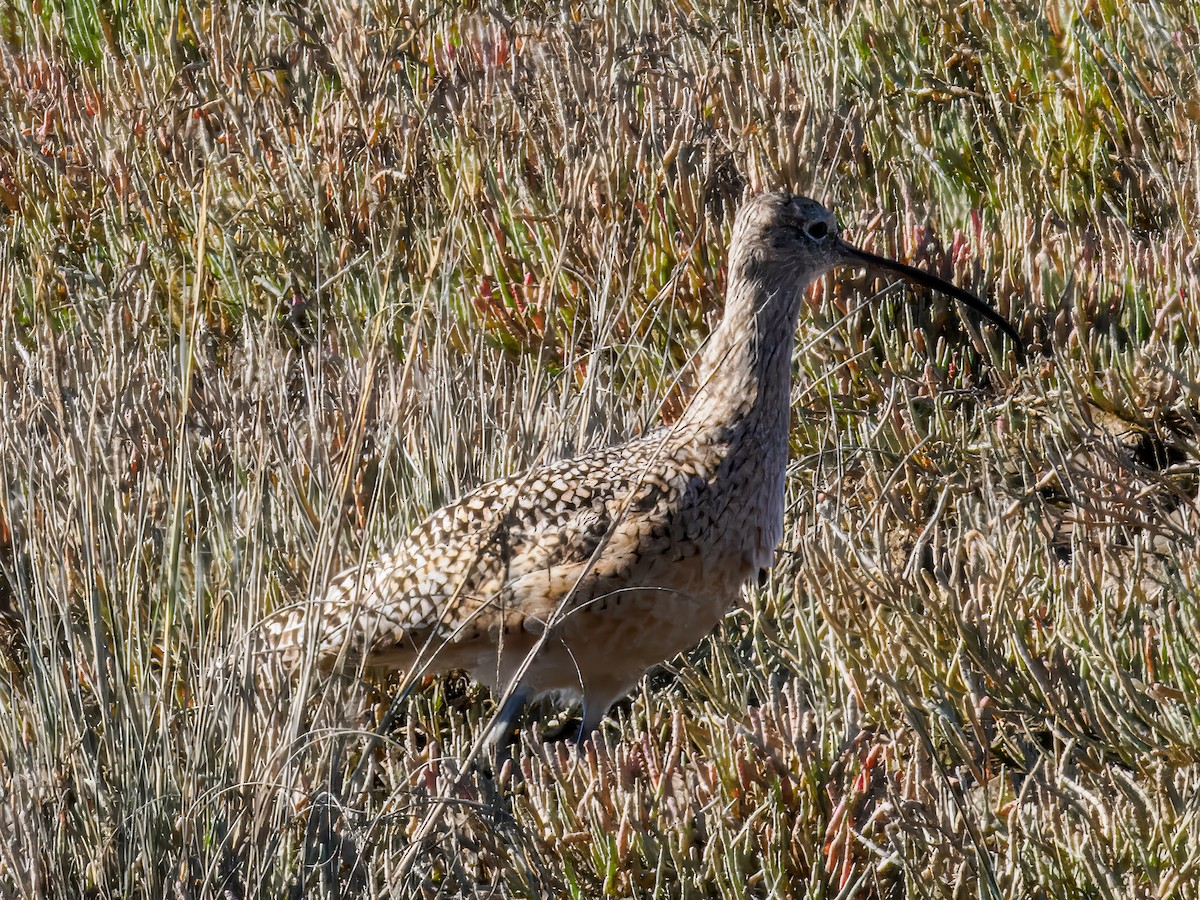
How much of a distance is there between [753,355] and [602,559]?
0.66 m

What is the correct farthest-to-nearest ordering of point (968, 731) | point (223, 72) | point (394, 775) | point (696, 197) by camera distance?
1. point (223, 72)
2. point (696, 197)
3. point (968, 731)
4. point (394, 775)

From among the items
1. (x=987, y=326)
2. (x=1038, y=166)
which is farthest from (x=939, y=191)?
(x=987, y=326)

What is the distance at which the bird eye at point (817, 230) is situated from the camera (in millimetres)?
3693

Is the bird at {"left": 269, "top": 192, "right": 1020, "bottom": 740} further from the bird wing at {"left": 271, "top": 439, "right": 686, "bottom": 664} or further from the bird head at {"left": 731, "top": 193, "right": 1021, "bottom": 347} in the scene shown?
the bird head at {"left": 731, "top": 193, "right": 1021, "bottom": 347}

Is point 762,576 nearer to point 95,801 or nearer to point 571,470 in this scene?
point 571,470

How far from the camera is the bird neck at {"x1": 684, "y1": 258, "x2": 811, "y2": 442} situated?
3426 millimetres

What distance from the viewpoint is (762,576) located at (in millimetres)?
4145

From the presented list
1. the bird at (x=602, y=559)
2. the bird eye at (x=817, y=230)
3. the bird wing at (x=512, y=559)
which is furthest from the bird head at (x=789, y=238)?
the bird wing at (x=512, y=559)

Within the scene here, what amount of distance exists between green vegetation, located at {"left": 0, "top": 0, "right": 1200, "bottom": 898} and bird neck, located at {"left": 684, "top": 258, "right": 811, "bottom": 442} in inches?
6.5

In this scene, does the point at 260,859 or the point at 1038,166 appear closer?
the point at 260,859

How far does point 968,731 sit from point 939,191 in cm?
226

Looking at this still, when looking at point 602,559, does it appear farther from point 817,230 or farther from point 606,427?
point 817,230

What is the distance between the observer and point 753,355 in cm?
349

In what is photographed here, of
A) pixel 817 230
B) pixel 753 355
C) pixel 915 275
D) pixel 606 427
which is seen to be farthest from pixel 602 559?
pixel 915 275
